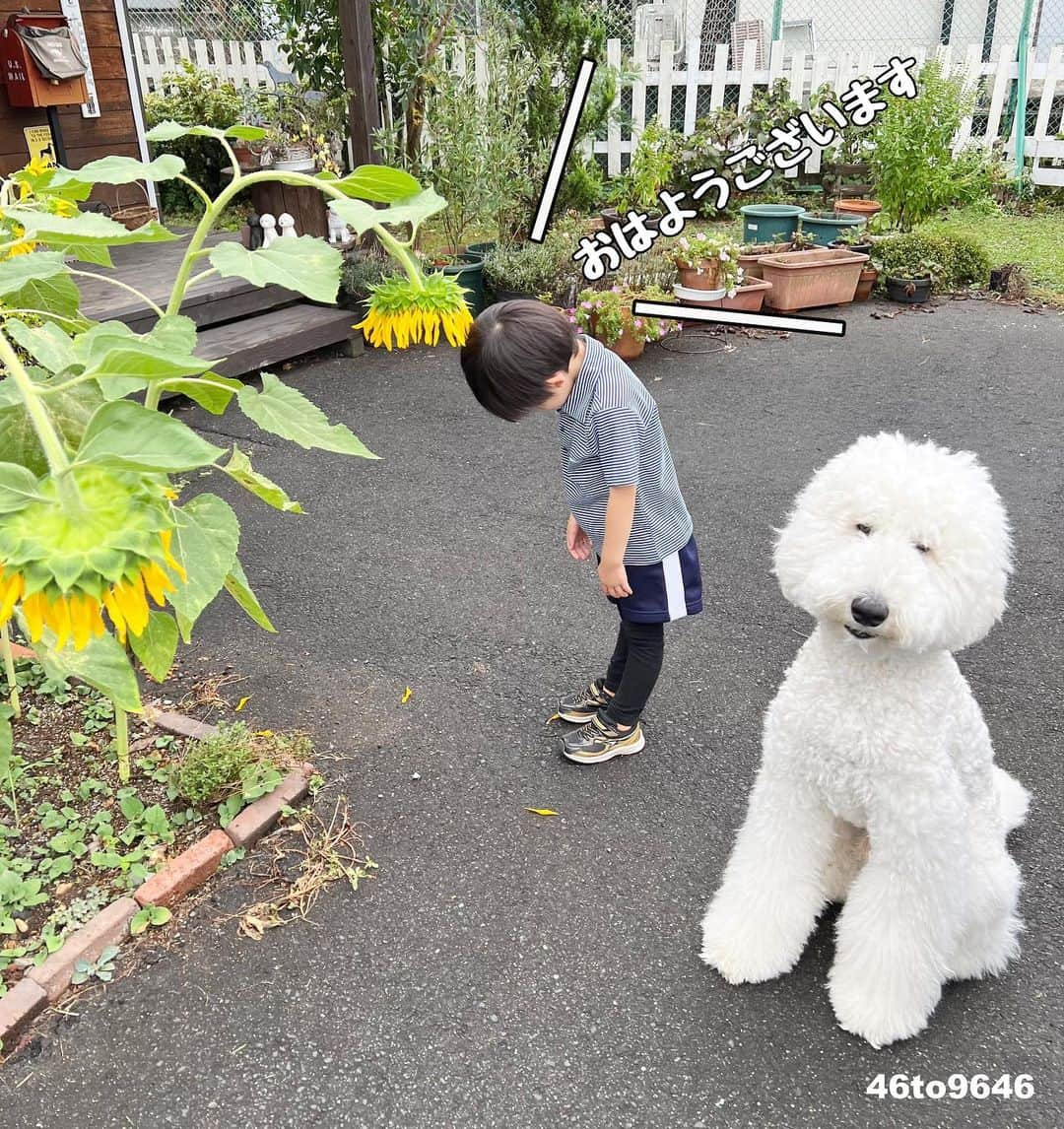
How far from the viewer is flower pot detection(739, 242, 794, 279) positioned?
6.93m

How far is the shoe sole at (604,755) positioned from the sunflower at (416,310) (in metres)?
1.31

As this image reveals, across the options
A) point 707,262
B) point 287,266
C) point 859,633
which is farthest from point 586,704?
point 707,262

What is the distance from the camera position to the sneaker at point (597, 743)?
8.23ft

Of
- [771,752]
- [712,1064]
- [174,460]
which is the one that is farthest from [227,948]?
[174,460]

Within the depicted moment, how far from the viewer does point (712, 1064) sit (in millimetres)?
1739

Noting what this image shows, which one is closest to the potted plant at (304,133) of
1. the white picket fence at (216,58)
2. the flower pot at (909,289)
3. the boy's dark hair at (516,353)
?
the white picket fence at (216,58)

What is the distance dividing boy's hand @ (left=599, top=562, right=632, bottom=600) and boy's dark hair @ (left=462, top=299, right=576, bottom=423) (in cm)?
42

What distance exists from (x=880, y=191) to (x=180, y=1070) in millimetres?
8128

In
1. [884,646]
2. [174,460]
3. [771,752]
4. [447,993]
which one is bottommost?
[447,993]

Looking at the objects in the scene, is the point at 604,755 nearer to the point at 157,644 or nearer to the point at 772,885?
the point at 772,885

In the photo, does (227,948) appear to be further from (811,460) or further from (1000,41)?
(1000,41)

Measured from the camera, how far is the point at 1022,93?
926 centimetres

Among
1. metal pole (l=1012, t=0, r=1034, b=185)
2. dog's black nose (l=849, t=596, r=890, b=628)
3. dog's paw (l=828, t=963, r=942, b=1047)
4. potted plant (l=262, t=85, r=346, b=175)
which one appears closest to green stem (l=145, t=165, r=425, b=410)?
dog's black nose (l=849, t=596, r=890, b=628)

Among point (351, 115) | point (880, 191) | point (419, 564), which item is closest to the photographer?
point (419, 564)
